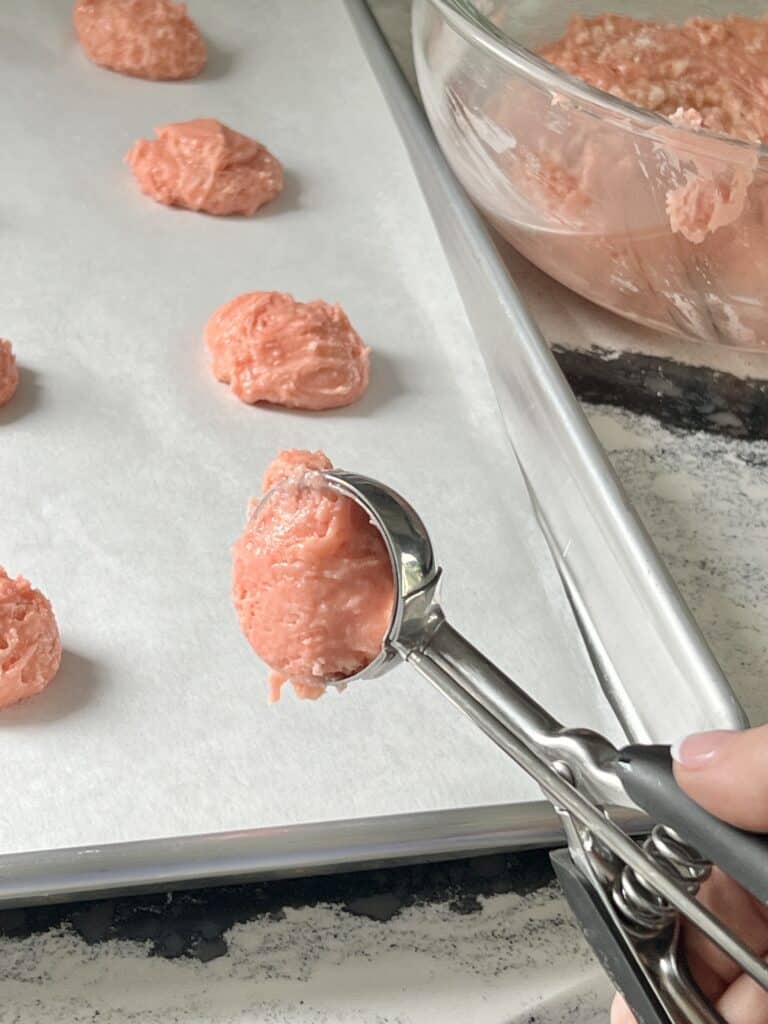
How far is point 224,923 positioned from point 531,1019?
19 centimetres

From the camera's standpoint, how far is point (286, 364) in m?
1.17

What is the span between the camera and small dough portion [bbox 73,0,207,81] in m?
1.57

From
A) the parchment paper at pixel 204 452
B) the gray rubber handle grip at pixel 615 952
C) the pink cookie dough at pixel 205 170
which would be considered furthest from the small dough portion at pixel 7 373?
the gray rubber handle grip at pixel 615 952

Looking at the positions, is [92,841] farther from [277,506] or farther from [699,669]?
[699,669]

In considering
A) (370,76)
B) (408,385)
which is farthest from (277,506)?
(370,76)

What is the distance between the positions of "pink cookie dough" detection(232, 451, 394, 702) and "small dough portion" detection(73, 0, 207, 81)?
966mm

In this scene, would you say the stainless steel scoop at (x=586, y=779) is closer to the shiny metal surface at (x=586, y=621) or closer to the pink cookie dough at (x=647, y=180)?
the shiny metal surface at (x=586, y=621)

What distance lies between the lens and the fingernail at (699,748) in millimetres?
533

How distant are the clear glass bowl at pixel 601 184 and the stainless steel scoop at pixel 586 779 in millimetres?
549

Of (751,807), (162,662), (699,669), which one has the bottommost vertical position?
(162,662)

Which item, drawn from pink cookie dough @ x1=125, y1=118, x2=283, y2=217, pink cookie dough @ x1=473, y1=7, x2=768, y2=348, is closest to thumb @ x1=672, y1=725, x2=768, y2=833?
pink cookie dough @ x1=473, y1=7, x2=768, y2=348

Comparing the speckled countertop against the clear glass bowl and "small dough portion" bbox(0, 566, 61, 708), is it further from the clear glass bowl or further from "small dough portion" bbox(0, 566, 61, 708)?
the clear glass bowl

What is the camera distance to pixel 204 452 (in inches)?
44.1

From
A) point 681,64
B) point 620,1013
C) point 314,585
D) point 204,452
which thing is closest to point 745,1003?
point 620,1013
